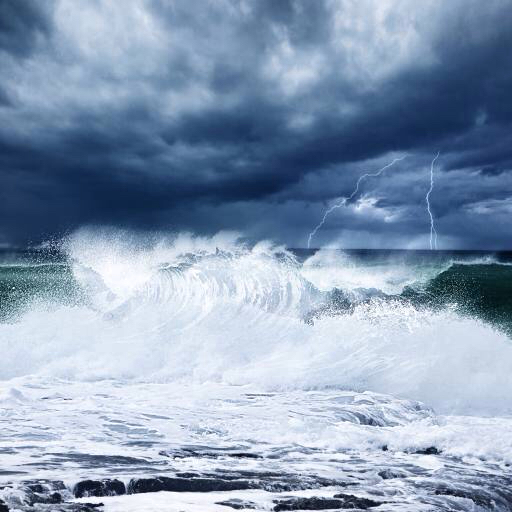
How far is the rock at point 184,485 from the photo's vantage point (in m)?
5.43

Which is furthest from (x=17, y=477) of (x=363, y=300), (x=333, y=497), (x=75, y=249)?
(x=363, y=300)

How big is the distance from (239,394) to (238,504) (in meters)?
4.93

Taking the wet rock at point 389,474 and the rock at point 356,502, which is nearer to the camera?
the rock at point 356,502

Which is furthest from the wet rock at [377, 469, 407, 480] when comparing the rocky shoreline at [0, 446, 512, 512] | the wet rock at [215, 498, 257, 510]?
the wet rock at [215, 498, 257, 510]

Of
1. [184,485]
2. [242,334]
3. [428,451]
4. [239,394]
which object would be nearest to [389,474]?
[428,451]

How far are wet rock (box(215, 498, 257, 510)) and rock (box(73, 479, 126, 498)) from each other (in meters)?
Result: 1.10

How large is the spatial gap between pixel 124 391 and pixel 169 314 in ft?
15.0

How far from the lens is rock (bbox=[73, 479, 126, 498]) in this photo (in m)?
5.27

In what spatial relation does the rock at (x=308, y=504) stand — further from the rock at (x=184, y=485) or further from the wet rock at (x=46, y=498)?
the wet rock at (x=46, y=498)

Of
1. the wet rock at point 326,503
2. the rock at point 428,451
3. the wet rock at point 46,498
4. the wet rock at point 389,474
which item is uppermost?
the rock at point 428,451

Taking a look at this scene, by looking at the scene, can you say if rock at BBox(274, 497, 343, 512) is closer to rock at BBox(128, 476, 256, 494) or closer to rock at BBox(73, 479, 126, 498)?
rock at BBox(128, 476, 256, 494)

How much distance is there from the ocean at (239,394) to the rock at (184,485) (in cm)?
2

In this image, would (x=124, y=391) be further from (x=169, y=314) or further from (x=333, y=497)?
(x=333, y=497)

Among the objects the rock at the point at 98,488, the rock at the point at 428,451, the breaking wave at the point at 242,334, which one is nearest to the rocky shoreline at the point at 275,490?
the rock at the point at 98,488
